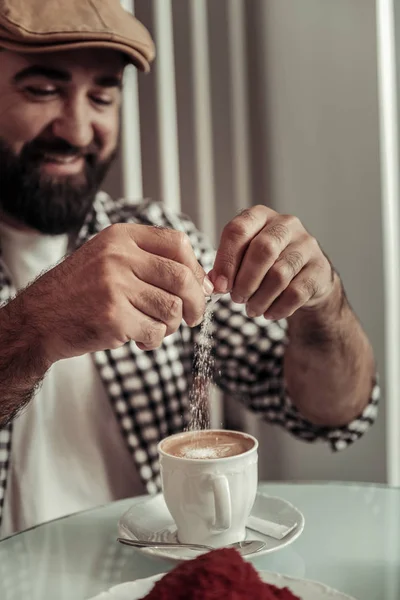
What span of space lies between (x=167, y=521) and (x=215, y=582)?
0.28 metres

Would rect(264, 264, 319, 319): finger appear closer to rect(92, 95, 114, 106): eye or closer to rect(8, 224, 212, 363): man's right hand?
rect(8, 224, 212, 363): man's right hand

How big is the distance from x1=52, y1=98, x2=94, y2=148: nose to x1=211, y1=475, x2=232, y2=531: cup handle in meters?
0.72

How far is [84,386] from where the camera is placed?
1.10 m

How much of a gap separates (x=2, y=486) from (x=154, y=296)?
0.53 m

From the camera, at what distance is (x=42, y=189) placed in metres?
1.16

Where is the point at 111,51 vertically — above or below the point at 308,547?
above

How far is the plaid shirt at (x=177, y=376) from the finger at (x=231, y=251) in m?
0.44

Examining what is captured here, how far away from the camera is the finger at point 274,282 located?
0.73 meters

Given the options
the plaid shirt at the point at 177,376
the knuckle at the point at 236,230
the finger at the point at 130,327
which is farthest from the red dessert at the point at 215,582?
the plaid shirt at the point at 177,376

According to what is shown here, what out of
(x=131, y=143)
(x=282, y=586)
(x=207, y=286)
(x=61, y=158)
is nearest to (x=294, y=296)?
(x=207, y=286)

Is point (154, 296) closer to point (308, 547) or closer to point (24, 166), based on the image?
point (308, 547)

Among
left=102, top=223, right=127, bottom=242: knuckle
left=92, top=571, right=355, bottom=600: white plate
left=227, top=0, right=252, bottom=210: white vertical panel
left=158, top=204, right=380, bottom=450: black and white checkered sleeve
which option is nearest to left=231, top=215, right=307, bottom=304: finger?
left=102, top=223, right=127, bottom=242: knuckle

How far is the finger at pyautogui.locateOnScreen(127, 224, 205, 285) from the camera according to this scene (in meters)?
0.65

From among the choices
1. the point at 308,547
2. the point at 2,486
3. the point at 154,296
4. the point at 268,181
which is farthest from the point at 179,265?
the point at 268,181
